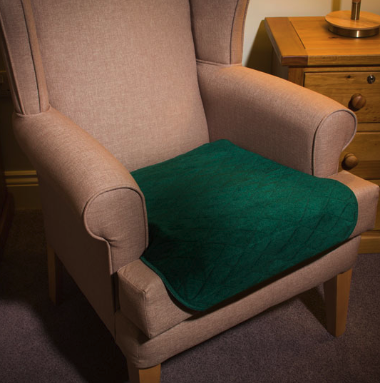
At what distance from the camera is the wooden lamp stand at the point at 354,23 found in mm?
1674

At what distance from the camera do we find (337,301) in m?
1.46

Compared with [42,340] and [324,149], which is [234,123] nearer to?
[324,149]

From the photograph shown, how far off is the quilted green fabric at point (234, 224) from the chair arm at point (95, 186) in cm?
8

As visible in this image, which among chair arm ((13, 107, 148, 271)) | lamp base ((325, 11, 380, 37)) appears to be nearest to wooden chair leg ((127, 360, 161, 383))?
chair arm ((13, 107, 148, 271))

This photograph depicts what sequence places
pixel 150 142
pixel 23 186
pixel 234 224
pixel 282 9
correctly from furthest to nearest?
pixel 23 186 → pixel 282 9 → pixel 150 142 → pixel 234 224

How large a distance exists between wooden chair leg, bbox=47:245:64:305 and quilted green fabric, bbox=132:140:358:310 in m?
0.43

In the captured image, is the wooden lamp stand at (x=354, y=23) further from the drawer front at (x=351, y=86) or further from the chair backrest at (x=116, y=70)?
the chair backrest at (x=116, y=70)

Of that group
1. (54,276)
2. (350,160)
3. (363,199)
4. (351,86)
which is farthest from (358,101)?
(54,276)

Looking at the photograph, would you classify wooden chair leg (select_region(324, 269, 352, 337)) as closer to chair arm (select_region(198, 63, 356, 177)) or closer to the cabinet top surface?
chair arm (select_region(198, 63, 356, 177))

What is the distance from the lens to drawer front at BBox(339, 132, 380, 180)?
1.68m

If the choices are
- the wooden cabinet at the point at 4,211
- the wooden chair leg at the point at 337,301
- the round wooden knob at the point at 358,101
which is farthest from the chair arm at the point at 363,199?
the wooden cabinet at the point at 4,211

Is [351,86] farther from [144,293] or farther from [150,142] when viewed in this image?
[144,293]

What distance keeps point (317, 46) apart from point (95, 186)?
962 millimetres

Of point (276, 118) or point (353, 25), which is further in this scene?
point (353, 25)
